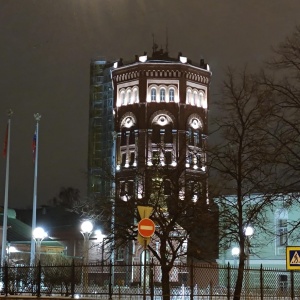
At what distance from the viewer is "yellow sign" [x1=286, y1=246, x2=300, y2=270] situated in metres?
22.7

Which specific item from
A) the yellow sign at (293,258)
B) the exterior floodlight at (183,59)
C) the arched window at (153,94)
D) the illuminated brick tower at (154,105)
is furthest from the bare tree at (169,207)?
the exterior floodlight at (183,59)

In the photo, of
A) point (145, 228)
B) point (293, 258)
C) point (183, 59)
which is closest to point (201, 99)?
point (183, 59)

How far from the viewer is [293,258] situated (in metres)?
22.8

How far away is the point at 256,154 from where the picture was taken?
92.8 ft

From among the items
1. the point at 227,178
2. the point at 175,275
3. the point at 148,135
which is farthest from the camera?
the point at 148,135

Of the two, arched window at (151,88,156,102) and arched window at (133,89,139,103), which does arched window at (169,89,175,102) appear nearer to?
arched window at (151,88,156,102)

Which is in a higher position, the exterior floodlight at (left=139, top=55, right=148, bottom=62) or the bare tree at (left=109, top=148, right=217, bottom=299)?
the exterior floodlight at (left=139, top=55, right=148, bottom=62)

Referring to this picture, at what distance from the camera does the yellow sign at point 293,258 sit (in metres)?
22.7

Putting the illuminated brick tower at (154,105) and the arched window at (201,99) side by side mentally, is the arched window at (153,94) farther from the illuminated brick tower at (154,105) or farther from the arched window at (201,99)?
the arched window at (201,99)

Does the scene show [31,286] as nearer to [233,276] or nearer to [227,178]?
[227,178]

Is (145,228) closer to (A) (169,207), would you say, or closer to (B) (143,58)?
(A) (169,207)

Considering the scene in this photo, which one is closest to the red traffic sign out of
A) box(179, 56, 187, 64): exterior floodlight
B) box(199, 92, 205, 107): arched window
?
box(179, 56, 187, 64): exterior floodlight

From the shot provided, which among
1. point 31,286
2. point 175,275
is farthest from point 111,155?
point 31,286

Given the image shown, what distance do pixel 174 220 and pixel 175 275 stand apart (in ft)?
125
